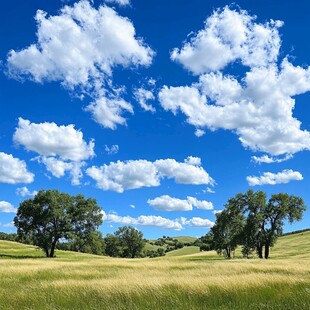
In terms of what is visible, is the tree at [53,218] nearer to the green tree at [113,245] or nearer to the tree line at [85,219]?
the tree line at [85,219]

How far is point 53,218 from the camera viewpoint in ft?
210

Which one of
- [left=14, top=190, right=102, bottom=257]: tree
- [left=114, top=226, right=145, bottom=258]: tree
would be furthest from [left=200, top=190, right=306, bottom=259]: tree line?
[left=114, top=226, right=145, bottom=258]: tree

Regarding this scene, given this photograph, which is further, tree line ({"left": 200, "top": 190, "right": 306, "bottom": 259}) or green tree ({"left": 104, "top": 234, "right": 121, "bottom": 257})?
green tree ({"left": 104, "top": 234, "right": 121, "bottom": 257})

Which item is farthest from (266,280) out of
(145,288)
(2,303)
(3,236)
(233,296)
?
(3,236)

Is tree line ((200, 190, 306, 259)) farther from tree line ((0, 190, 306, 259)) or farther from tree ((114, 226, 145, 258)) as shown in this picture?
tree ((114, 226, 145, 258))

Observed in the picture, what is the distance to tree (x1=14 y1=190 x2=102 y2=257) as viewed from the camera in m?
63.8

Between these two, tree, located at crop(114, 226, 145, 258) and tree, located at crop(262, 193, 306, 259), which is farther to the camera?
tree, located at crop(114, 226, 145, 258)

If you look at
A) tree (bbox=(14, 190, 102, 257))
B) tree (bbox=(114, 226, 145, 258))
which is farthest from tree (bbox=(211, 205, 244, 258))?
tree (bbox=(114, 226, 145, 258))

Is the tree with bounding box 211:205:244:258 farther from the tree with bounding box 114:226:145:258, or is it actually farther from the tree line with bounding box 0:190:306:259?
the tree with bounding box 114:226:145:258

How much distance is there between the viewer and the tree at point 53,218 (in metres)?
63.8

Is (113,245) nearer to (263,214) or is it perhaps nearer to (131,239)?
(131,239)

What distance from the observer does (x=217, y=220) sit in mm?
79812

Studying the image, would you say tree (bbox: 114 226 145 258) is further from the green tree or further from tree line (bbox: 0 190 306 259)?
tree line (bbox: 0 190 306 259)

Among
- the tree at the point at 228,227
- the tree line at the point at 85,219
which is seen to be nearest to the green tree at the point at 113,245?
the tree at the point at 228,227
